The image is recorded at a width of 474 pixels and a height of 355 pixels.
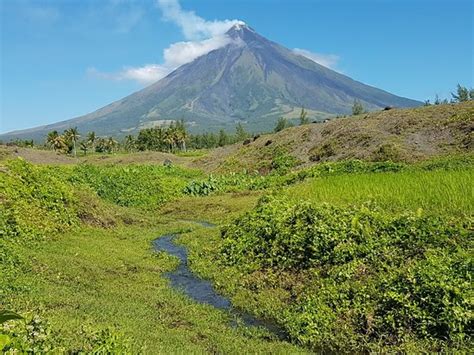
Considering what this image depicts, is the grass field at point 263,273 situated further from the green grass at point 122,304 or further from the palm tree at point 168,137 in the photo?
the palm tree at point 168,137

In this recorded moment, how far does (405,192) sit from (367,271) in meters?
7.28

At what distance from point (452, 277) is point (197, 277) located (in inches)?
314

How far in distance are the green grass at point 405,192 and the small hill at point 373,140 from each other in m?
16.6

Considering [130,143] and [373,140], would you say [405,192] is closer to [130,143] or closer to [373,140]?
[373,140]

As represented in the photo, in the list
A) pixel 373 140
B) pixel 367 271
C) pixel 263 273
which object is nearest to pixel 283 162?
pixel 373 140

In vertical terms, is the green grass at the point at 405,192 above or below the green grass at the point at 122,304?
above

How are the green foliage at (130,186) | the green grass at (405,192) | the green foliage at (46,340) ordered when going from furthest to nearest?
the green foliage at (130,186), the green grass at (405,192), the green foliage at (46,340)

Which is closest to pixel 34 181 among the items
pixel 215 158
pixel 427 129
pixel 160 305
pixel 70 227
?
pixel 70 227

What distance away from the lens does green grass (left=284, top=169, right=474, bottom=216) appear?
15062mm

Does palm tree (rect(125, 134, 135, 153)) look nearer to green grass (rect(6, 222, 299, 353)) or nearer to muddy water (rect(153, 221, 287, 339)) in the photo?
muddy water (rect(153, 221, 287, 339))

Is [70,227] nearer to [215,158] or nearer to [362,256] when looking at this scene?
[362,256]

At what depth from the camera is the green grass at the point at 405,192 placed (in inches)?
593

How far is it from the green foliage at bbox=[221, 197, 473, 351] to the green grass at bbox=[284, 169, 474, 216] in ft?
9.72

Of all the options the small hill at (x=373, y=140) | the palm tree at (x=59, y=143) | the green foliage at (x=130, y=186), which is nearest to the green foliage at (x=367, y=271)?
the green foliage at (x=130, y=186)
